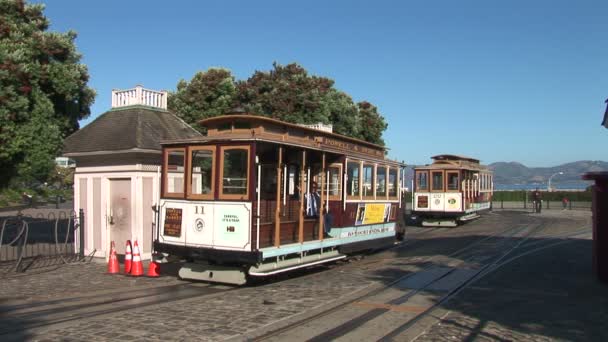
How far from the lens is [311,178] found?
516 inches

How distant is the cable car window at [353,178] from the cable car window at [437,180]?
47.0 feet

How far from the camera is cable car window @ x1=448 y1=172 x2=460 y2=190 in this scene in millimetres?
27484

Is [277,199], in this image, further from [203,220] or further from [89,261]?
[89,261]

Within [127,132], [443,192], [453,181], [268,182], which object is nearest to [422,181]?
[443,192]

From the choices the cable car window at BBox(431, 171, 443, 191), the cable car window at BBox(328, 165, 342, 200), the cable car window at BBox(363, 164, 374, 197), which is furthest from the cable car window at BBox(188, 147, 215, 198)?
the cable car window at BBox(431, 171, 443, 191)

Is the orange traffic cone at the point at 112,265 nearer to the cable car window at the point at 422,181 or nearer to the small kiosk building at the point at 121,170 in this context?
the small kiosk building at the point at 121,170

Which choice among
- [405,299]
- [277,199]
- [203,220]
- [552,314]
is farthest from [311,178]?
[552,314]

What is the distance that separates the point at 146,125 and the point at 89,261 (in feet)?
13.0

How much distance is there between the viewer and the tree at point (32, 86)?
43.4 feet

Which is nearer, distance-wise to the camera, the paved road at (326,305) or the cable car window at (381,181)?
the paved road at (326,305)

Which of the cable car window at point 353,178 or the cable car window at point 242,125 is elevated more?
the cable car window at point 242,125

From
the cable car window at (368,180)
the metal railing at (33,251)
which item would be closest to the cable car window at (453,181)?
the cable car window at (368,180)

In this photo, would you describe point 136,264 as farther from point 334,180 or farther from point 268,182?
point 334,180

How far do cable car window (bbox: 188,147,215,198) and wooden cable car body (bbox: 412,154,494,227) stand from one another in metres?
18.3
